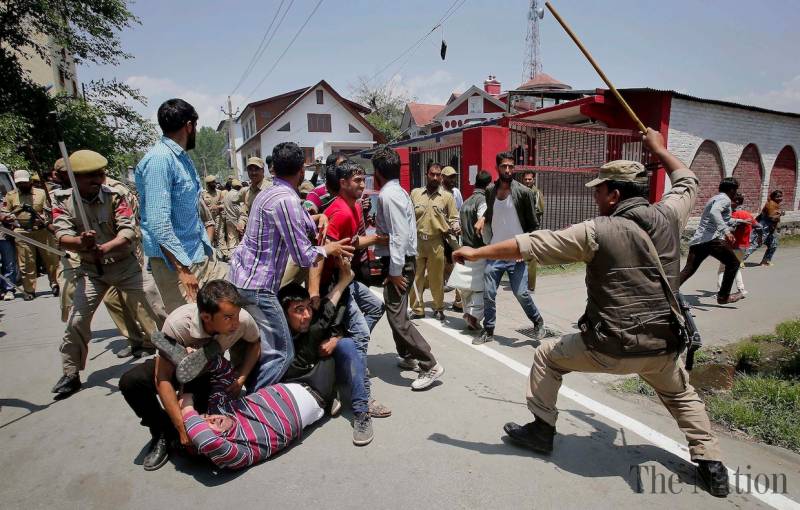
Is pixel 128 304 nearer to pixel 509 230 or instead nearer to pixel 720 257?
pixel 509 230

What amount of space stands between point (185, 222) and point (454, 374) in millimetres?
2485

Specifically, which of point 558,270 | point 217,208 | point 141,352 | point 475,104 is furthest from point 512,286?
point 475,104

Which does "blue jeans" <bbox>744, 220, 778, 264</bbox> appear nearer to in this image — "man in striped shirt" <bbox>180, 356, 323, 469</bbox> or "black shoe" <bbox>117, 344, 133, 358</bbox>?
"man in striped shirt" <bbox>180, 356, 323, 469</bbox>

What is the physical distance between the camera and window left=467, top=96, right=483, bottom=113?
3488 centimetres

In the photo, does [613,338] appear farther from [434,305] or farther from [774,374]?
[434,305]

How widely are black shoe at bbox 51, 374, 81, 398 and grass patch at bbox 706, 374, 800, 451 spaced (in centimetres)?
498

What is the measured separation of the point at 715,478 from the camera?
237 centimetres

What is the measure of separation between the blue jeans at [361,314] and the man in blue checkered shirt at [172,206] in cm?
110

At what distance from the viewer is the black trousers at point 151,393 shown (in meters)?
2.59

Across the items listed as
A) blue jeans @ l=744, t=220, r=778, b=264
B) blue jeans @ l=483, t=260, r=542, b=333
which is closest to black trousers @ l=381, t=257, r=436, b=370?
blue jeans @ l=483, t=260, r=542, b=333

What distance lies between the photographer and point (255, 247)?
292 cm

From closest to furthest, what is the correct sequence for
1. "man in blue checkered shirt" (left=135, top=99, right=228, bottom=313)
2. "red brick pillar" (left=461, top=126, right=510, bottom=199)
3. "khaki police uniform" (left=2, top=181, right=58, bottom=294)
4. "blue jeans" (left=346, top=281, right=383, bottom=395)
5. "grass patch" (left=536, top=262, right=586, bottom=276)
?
"man in blue checkered shirt" (left=135, top=99, right=228, bottom=313), "blue jeans" (left=346, top=281, right=383, bottom=395), "khaki police uniform" (left=2, top=181, right=58, bottom=294), "grass patch" (left=536, top=262, right=586, bottom=276), "red brick pillar" (left=461, top=126, right=510, bottom=199)

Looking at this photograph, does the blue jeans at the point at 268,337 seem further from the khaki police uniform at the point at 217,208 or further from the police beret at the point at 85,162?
the khaki police uniform at the point at 217,208

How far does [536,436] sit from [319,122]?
38.0 m
